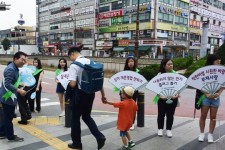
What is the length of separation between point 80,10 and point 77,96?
69.4m

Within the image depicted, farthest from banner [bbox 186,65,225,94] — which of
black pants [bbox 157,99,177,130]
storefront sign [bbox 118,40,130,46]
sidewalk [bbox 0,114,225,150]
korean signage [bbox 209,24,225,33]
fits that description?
korean signage [bbox 209,24,225,33]

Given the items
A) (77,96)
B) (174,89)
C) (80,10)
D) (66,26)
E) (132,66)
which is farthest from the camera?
(66,26)

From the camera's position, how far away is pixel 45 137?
6.13m

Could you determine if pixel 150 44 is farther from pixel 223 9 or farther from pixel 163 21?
pixel 223 9

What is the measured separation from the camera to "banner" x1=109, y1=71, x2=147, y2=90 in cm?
630

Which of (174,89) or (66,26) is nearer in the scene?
(174,89)

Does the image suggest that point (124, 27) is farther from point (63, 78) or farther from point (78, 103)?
point (78, 103)

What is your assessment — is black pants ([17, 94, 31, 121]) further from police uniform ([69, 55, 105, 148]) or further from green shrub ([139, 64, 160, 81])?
green shrub ([139, 64, 160, 81])

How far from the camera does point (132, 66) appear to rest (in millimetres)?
6531

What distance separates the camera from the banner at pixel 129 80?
20.7 feet

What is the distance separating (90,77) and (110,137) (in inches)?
74.2

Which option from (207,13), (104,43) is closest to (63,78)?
(104,43)

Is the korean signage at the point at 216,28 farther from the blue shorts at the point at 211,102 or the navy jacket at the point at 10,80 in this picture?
the navy jacket at the point at 10,80

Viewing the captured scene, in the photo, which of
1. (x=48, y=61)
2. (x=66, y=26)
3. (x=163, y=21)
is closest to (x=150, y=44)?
(x=163, y=21)
